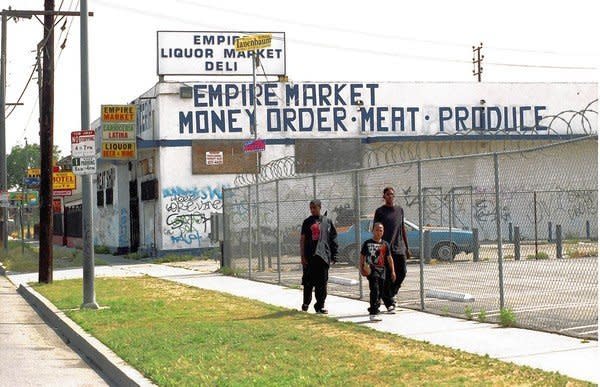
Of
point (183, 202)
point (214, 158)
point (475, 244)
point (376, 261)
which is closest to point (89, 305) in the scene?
point (376, 261)

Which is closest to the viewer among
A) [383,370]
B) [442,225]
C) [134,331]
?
[383,370]

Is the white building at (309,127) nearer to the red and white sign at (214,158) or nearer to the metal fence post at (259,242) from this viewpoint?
the red and white sign at (214,158)

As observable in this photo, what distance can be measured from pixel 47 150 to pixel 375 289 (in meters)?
14.9

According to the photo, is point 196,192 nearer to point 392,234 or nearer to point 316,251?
point 316,251

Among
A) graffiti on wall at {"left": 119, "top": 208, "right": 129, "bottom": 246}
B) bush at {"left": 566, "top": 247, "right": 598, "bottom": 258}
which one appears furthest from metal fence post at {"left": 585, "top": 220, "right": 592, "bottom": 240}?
graffiti on wall at {"left": 119, "top": 208, "right": 129, "bottom": 246}

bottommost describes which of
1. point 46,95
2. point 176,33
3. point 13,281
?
point 13,281

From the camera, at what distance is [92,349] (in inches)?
553

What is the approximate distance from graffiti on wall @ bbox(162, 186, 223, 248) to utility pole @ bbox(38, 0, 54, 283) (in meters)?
12.8

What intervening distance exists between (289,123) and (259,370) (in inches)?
1233

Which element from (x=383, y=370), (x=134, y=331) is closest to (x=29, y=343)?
(x=134, y=331)

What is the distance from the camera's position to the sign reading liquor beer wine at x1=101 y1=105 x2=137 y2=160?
24.3m

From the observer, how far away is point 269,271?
26375 millimetres

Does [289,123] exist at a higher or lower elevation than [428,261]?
higher

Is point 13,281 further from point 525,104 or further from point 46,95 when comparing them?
point 525,104
